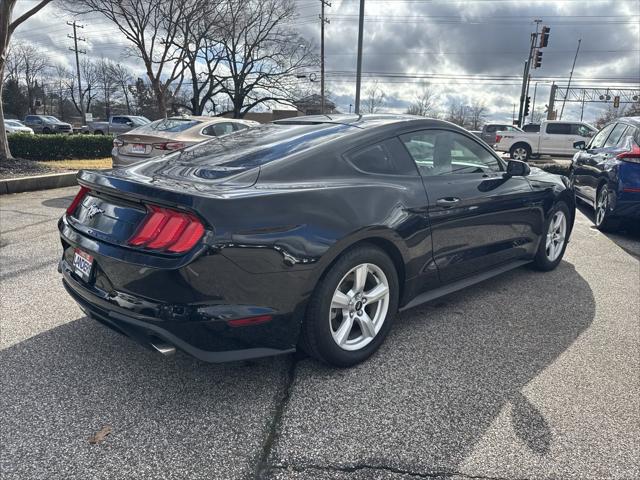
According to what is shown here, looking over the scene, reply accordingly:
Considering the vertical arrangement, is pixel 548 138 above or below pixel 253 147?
below

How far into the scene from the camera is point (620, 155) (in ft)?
20.5

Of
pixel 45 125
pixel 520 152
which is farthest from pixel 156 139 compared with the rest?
pixel 45 125

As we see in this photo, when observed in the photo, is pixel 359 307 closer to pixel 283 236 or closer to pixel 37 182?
pixel 283 236

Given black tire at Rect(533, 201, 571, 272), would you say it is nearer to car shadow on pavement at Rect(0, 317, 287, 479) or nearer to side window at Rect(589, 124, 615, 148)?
car shadow on pavement at Rect(0, 317, 287, 479)

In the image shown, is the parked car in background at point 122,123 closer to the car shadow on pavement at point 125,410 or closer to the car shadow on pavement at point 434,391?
the car shadow on pavement at point 125,410

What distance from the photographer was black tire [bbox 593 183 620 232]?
6.59 meters

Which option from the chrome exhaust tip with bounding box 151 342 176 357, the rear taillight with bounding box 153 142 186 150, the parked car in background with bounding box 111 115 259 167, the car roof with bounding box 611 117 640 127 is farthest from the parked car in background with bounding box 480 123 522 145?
the chrome exhaust tip with bounding box 151 342 176 357

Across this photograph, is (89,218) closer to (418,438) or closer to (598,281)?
(418,438)

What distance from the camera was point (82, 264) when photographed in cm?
265

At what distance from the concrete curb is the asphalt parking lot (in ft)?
18.6

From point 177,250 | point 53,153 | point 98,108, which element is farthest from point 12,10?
point 98,108

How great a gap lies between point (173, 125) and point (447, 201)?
21.4ft

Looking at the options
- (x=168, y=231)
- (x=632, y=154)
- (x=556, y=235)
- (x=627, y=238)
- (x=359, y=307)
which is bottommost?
(x=627, y=238)

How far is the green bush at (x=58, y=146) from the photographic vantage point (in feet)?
39.6
